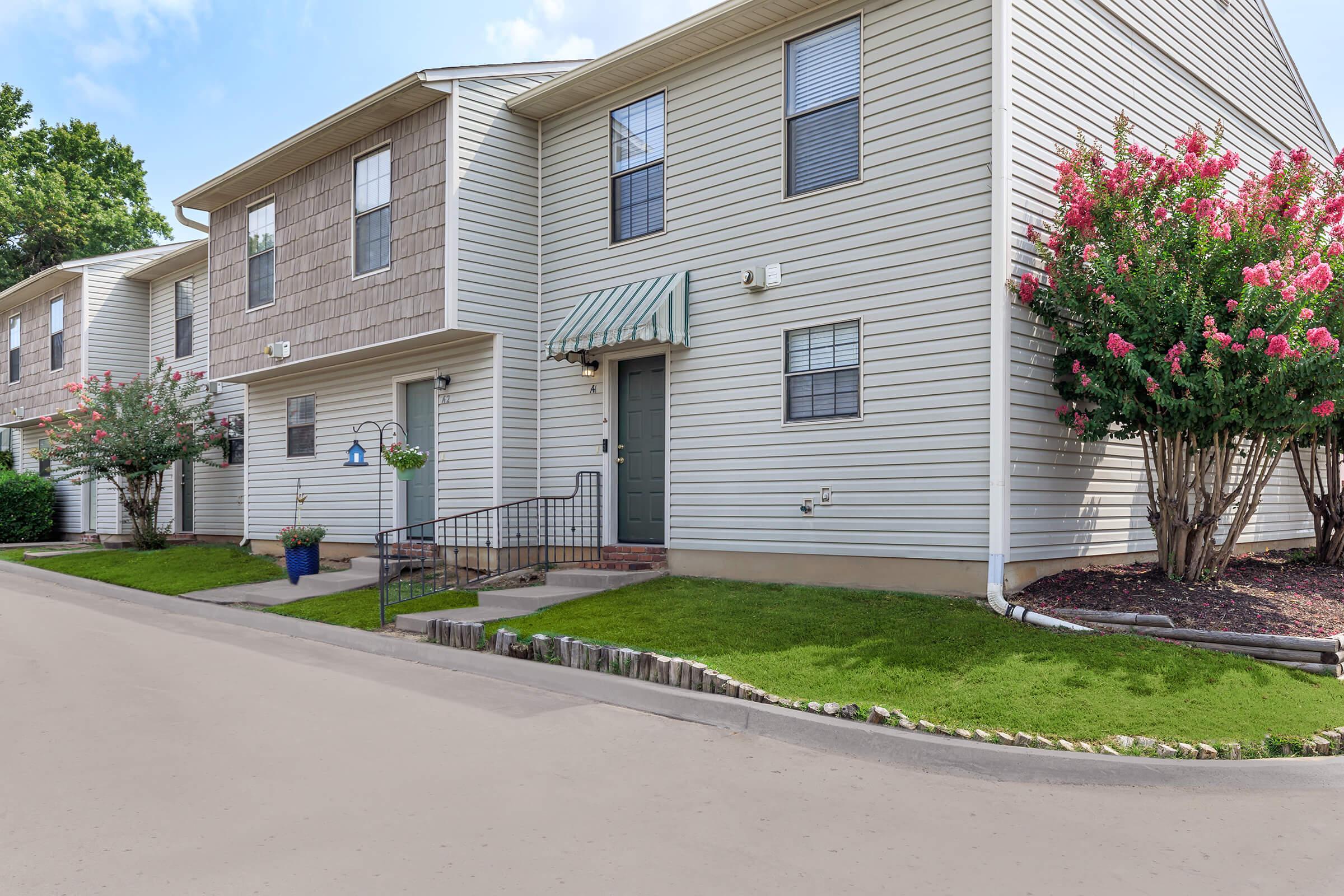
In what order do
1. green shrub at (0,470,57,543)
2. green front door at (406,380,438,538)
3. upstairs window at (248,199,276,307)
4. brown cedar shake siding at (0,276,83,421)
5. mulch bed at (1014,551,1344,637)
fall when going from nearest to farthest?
mulch bed at (1014,551,1344,637) → green front door at (406,380,438,538) → upstairs window at (248,199,276,307) → brown cedar shake siding at (0,276,83,421) → green shrub at (0,470,57,543)

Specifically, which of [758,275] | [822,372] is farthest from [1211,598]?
[758,275]

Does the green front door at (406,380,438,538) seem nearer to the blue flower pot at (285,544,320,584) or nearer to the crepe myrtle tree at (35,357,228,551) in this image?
the blue flower pot at (285,544,320,584)

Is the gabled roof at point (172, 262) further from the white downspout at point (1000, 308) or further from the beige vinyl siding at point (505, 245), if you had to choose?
the white downspout at point (1000, 308)

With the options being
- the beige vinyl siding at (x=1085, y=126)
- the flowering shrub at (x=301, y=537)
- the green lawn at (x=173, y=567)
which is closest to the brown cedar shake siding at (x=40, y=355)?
the green lawn at (x=173, y=567)

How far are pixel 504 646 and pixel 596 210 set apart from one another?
6.09 meters

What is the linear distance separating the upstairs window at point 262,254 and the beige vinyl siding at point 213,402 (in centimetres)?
283

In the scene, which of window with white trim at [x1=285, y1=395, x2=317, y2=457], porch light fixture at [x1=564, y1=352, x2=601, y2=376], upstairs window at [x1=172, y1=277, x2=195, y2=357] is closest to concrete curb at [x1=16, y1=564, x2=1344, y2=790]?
porch light fixture at [x1=564, y1=352, x2=601, y2=376]

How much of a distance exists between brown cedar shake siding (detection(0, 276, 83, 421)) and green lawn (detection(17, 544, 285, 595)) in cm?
565

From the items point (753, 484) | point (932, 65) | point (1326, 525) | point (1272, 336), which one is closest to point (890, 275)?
point (932, 65)

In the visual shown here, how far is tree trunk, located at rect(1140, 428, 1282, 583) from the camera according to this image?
8.59m

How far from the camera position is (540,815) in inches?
184

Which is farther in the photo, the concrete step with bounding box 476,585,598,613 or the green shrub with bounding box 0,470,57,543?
the green shrub with bounding box 0,470,57,543

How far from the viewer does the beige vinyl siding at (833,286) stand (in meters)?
8.96

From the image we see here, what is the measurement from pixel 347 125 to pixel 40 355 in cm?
1518
